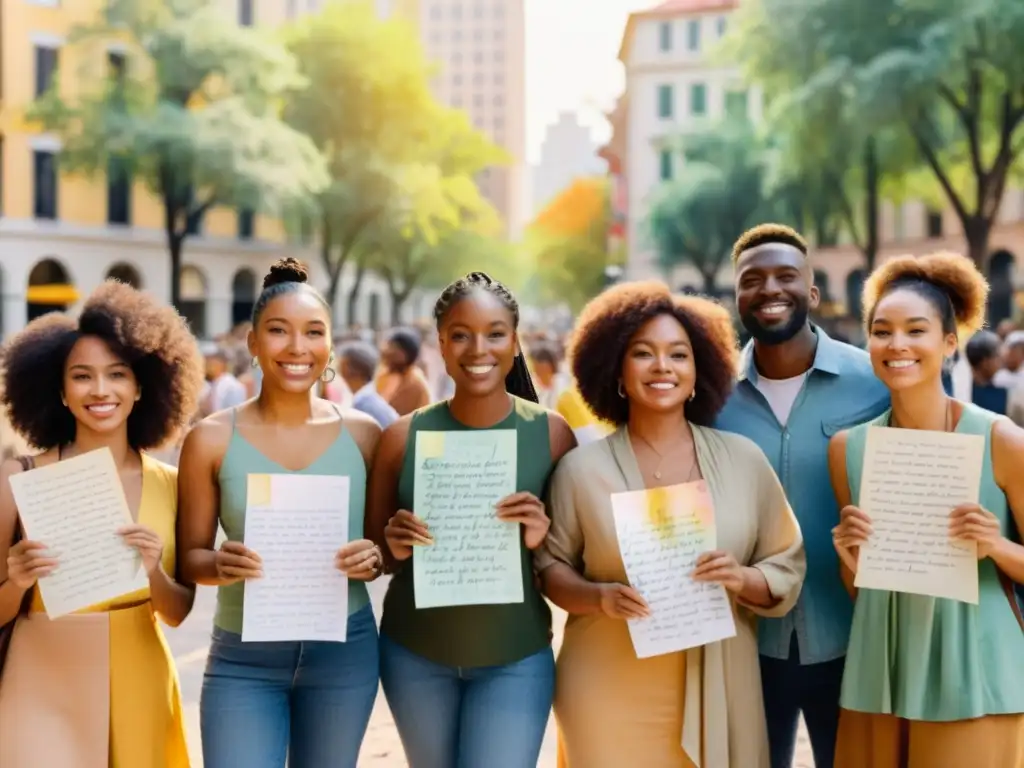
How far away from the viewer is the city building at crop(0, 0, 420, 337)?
33.7 m

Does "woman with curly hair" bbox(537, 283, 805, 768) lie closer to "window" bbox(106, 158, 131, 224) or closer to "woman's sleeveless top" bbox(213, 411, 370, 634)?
"woman's sleeveless top" bbox(213, 411, 370, 634)

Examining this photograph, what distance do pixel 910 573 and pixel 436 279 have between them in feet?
151

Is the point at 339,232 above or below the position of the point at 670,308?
above

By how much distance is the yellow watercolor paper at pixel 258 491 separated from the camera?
3.41 metres

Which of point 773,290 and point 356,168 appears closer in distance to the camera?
point 773,290

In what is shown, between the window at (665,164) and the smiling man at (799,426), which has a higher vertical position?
the window at (665,164)

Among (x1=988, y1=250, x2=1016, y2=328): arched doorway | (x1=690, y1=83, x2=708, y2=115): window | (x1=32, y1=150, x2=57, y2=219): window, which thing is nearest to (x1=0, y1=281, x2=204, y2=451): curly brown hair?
(x1=32, y1=150, x2=57, y2=219): window

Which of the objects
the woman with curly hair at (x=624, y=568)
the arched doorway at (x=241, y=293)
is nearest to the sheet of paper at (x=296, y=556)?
the woman with curly hair at (x=624, y=568)

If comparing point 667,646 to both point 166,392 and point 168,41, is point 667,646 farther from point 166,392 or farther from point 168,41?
point 168,41

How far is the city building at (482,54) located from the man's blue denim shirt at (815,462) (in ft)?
526

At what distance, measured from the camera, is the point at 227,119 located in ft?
92.4

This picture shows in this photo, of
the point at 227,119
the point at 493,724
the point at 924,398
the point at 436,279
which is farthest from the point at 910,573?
A: the point at 436,279

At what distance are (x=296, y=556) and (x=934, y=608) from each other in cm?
186

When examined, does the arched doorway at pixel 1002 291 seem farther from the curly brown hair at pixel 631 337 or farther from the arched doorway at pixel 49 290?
the curly brown hair at pixel 631 337
